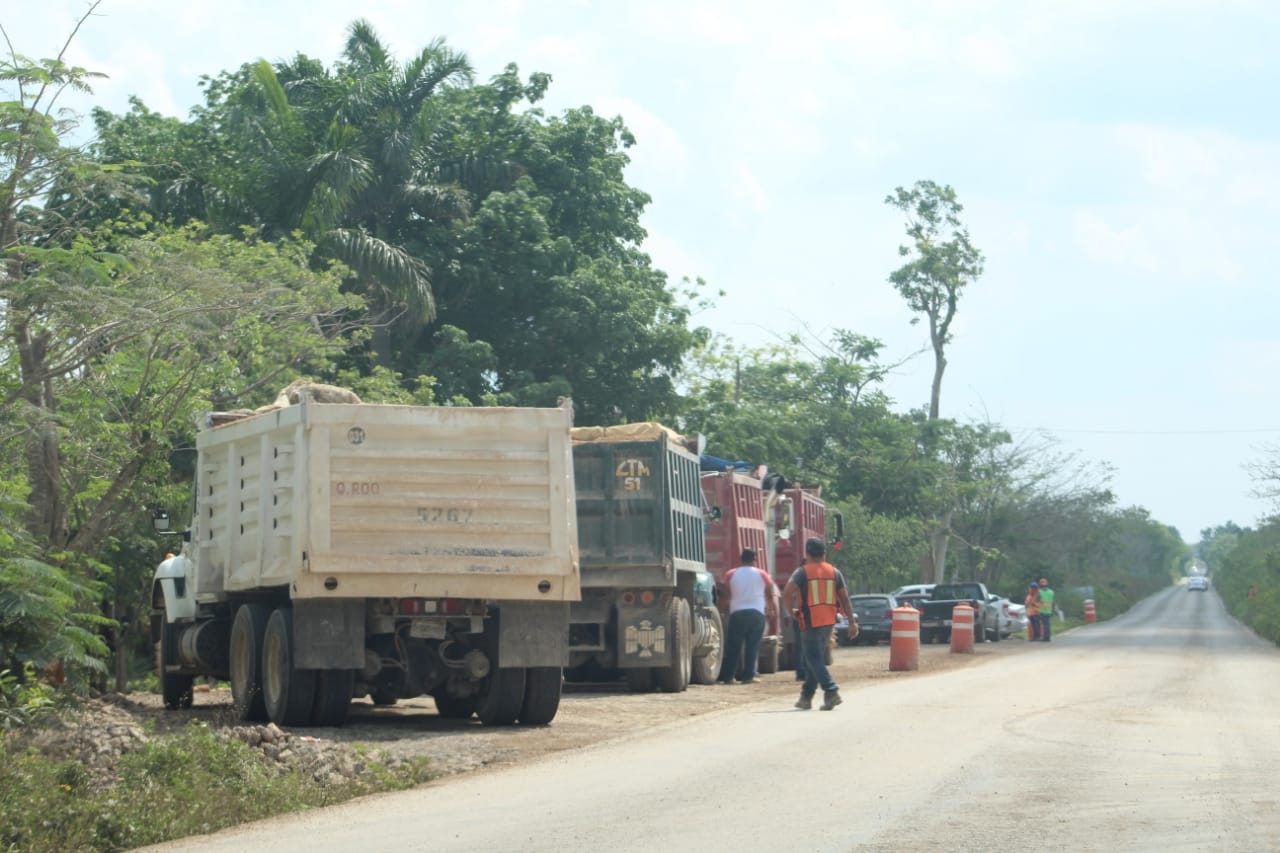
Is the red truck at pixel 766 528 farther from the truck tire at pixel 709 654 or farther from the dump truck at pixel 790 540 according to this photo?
the truck tire at pixel 709 654

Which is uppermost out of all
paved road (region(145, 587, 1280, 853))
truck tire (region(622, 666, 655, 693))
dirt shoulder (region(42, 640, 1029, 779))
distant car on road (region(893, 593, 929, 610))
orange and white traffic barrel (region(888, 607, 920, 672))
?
distant car on road (region(893, 593, 929, 610))

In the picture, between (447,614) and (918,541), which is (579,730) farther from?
(918,541)

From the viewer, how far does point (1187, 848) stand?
300 inches

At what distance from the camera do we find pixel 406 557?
1319cm

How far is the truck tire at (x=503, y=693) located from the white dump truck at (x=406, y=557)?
1cm

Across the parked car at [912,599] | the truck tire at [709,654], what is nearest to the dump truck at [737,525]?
the truck tire at [709,654]

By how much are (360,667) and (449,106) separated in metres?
28.5

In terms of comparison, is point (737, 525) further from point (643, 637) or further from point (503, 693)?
point (503, 693)

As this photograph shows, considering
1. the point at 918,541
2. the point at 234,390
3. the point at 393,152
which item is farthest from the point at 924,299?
the point at 234,390

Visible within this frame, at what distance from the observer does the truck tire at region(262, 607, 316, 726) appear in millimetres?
13258

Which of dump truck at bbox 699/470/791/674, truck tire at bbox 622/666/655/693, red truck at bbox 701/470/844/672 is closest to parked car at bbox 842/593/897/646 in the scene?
red truck at bbox 701/470/844/672

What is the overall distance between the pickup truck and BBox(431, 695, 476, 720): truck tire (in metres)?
25.9

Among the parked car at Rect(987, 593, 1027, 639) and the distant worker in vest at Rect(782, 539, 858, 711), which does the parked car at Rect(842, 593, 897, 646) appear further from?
the distant worker in vest at Rect(782, 539, 858, 711)

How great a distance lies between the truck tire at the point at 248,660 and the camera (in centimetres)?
1396
